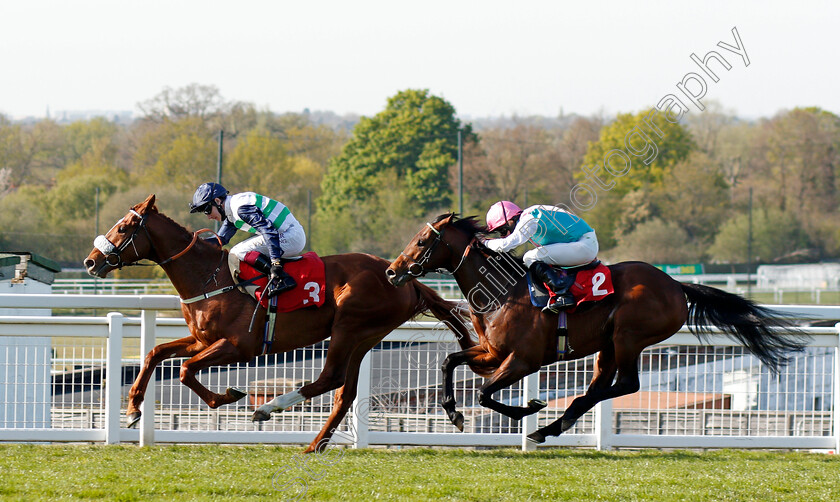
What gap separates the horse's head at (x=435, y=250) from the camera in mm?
6309

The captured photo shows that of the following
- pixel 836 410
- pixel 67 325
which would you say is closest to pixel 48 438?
pixel 67 325

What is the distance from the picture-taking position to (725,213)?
51.8 meters

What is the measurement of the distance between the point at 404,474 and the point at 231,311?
163 centimetres

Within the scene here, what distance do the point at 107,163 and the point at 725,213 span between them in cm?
3318

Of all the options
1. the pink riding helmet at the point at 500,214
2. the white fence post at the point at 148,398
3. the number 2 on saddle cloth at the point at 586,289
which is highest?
the pink riding helmet at the point at 500,214

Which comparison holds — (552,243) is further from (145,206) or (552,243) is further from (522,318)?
(145,206)

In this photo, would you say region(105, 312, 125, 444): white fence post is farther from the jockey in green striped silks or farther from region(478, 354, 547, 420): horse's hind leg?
region(478, 354, 547, 420): horse's hind leg

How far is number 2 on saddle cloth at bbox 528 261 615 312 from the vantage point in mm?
6289

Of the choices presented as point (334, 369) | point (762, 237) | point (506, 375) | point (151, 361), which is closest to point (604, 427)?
point (506, 375)

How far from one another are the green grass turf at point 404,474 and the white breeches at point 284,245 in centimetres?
139

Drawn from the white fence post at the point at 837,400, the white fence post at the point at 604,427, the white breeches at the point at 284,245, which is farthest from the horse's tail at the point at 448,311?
the white fence post at the point at 837,400

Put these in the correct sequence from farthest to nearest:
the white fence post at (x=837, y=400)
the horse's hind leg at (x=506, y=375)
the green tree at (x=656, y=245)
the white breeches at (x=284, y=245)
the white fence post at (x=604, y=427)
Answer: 1. the green tree at (x=656, y=245)
2. the white fence post at (x=837, y=400)
3. the white fence post at (x=604, y=427)
4. the white breeches at (x=284, y=245)
5. the horse's hind leg at (x=506, y=375)

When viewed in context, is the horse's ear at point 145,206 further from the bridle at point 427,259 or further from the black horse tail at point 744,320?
the black horse tail at point 744,320

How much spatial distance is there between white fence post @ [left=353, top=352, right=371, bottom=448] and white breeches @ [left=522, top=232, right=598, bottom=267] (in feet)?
5.27
